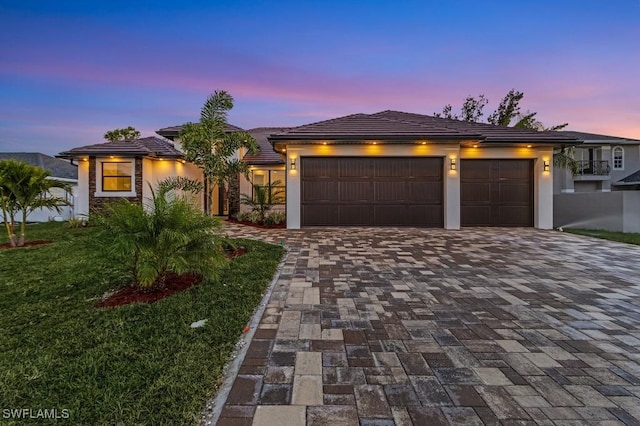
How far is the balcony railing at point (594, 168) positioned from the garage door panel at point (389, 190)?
1621cm

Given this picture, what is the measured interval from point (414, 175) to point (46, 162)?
2656 centimetres

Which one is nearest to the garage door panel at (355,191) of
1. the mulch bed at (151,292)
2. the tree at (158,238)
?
the mulch bed at (151,292)

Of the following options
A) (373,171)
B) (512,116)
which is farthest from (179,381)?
(512,116)

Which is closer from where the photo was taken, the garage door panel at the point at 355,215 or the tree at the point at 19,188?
the tree at the point at 19,188

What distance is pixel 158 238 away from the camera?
148 inches

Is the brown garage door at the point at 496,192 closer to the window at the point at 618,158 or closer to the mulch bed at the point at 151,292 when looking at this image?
the mulch bed at the point at 151,292

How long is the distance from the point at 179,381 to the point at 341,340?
136 cm

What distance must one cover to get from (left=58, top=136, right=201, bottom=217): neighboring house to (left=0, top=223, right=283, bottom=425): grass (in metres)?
9.64

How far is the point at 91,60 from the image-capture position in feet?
40.5

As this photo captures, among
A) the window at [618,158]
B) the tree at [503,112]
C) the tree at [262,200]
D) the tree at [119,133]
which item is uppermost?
the tree at [503,112]

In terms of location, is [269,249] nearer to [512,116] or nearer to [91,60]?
[91,60]

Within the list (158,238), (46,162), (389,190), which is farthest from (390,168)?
(46,162)

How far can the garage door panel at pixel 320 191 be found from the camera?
38.3 feet

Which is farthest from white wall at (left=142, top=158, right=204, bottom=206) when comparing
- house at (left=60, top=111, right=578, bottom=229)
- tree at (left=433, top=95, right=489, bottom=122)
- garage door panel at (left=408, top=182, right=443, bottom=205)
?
tree at (left=433, top=95, right=489, bottom=122)
